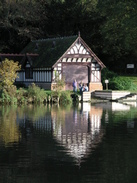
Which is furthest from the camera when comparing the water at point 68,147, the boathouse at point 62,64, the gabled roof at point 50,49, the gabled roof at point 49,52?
the gabled roof at point 50,49

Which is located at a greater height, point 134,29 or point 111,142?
point 134,29

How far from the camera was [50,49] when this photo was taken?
55938 mm

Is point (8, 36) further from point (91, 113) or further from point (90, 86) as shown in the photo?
point (91, 113)

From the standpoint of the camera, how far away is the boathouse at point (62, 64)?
5338cm

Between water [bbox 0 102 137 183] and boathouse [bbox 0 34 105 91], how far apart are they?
1742 centimetres

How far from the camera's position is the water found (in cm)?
1712

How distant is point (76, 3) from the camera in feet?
209

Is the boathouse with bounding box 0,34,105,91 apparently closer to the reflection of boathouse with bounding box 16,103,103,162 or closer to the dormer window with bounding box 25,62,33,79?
the dormer window with bounding box 25,62,33,79

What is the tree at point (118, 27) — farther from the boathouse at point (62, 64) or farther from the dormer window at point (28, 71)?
the dormer window at point (28, 71)

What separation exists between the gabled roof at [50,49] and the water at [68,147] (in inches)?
701

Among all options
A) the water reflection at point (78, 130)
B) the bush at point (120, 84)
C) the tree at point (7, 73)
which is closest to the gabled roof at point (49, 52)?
the bush at point (120, 84)

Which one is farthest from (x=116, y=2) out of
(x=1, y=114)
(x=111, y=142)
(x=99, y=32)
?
(x=111, y=142)

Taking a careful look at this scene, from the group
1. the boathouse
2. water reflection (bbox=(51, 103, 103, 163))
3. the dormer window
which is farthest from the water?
the dormer window

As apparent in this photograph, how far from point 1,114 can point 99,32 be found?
1224 inches
